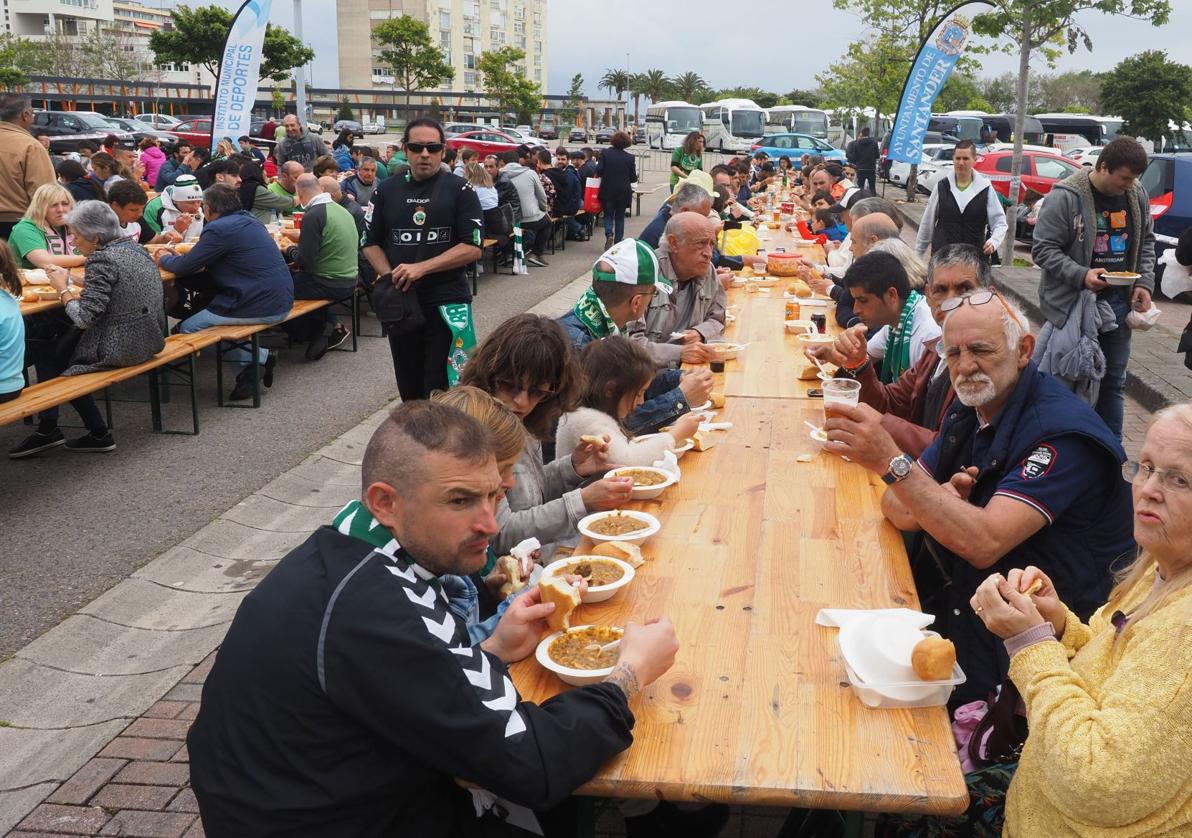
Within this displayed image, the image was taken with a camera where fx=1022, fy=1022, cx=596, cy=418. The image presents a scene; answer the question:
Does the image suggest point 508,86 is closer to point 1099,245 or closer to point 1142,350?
point 1142,350

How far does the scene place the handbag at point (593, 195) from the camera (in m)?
16.2

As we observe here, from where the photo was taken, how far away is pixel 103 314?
6.42 m

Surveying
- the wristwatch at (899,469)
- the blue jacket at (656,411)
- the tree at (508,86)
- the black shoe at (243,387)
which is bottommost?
the black shoe at (243,387)

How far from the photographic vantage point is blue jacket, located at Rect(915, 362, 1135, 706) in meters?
2.83

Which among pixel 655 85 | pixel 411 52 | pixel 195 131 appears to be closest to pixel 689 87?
pixel 655 85

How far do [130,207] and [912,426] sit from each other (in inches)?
250

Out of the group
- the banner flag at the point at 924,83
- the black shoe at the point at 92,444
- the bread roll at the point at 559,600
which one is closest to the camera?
the bread roll at the point at 559,600

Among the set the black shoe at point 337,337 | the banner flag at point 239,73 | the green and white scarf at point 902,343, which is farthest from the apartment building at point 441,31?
the green and white scarf at point 902,343

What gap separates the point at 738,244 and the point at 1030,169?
41.1ft

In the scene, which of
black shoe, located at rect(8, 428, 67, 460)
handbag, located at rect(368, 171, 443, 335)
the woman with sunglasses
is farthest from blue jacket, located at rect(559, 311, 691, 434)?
black shoe, located at rect(8, 428, 67, 460)

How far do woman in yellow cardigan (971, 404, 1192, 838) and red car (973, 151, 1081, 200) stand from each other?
18811 mm

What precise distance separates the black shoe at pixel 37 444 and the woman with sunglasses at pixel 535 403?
13.7 feet

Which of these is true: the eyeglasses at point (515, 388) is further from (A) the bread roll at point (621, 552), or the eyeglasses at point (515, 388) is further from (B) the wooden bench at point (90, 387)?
(B) the wooden bench at point (90, 387)

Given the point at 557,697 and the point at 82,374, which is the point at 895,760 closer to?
the point at 557,697
